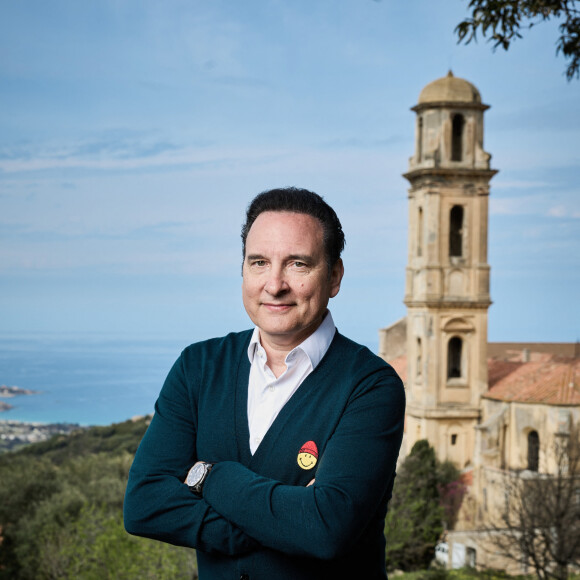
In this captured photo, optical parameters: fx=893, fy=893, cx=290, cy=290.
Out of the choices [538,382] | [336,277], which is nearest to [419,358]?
[538,382]

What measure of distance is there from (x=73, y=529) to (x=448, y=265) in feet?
65.6

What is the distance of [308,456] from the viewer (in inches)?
104

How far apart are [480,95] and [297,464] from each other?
122ft

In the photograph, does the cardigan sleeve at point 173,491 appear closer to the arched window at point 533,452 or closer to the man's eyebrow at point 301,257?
the man's eyebrow at point 301,257

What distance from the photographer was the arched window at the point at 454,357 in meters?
39.0

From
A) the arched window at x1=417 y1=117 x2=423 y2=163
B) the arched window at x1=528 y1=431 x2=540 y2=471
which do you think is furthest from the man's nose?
the arched window at x1=417 y1=117 x2=423 y2=163

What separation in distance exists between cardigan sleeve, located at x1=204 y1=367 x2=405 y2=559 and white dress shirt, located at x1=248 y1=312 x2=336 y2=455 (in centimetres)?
16

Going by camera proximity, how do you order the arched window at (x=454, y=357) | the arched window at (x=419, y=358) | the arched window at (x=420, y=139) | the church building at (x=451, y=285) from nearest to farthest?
the church building at (x=451, y=285) < the arched window at (x=420, y=139) < the arched window at (x=419, y=358) < the arched window at (x=454, y=357)

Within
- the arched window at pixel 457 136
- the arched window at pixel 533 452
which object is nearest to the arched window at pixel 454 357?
the arched window at pixel 533 452

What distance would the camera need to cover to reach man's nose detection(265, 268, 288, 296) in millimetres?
2676

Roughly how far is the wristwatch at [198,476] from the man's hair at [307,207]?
2.34ft

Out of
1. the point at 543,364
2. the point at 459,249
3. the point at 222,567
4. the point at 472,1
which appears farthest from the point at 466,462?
the point at 222,567

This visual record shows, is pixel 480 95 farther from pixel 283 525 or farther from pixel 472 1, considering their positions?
pixel 283 525

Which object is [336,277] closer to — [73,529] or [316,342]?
[316,342]
